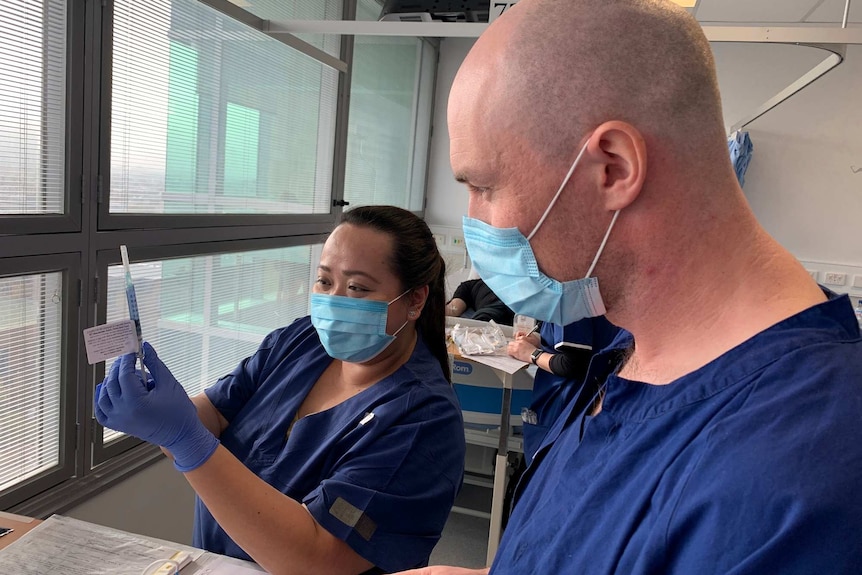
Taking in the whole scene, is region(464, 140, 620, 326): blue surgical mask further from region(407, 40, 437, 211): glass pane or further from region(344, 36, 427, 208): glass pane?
region(407, 40, 437, 211): glass pane

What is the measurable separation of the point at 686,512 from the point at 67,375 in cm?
→ 173

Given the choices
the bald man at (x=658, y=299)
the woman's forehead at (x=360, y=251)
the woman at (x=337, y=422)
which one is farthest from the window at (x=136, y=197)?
the bald man at (x=658, y=299)

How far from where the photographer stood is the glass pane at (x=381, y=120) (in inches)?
147

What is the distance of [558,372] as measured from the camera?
7.25 feet

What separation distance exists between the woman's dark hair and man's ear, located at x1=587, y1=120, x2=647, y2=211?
2.78ft

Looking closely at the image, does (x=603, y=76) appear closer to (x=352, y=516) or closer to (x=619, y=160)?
(x=619, y=160)

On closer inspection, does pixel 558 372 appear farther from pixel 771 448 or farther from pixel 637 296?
pixel 771 448

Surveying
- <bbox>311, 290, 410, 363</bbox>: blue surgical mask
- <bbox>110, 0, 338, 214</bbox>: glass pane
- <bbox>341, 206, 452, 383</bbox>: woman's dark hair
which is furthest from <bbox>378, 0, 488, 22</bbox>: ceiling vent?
<bbox>311, 290, 410, 363</bbox>: blue surgical mask

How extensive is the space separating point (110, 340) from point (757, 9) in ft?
14.4

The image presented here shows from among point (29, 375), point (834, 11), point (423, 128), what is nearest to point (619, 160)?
point (29, 375)

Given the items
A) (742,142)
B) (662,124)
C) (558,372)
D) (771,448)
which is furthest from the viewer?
(742,142)

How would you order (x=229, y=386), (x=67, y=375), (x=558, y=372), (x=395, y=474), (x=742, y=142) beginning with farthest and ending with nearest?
(x=742, y=142) < (x=558, y=372) < (x=67, y=375) < (x=229, y=386) < (x=395, y=474)

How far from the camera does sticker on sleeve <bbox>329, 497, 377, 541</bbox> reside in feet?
3.45

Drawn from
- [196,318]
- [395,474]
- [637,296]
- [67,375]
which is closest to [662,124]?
[637,296]
